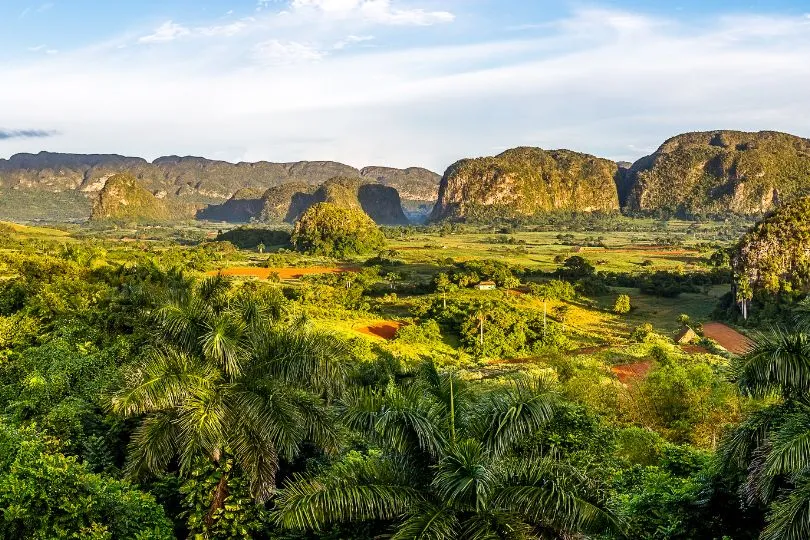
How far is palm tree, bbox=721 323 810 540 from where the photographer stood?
20.4 ft

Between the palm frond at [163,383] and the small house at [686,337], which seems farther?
the small house at [686,337]

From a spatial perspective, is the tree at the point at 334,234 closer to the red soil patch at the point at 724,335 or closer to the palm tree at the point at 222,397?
the red soil patch at the point at 724,335

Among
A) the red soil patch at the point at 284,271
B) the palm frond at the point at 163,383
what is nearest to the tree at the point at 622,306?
the red soil patch at the point at 284,271

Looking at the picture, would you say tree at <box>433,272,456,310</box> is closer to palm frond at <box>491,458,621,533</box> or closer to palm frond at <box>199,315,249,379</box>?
palm frond at <box>199,315,249,379</box>

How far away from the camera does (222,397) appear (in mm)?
8359

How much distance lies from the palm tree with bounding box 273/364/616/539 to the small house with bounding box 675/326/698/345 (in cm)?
3607

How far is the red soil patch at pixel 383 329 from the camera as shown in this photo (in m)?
40.5

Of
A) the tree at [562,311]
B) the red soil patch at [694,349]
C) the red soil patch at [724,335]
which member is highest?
the tree at [562,311]

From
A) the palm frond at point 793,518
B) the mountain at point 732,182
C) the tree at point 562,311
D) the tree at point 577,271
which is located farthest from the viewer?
the mountain at point 732,182

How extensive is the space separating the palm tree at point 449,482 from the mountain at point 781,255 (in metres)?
48.1

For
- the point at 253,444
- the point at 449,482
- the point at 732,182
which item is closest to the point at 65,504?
the point at 253,444

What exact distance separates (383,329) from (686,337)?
62.8 ft

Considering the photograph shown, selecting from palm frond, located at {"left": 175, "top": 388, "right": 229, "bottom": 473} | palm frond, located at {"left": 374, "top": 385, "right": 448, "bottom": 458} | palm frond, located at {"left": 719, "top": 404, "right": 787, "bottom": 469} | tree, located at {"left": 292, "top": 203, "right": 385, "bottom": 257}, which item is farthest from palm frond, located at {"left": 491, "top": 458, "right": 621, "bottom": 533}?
tree, located at {"left": 292, "top": 203, "right": 385, "bottom": 257}

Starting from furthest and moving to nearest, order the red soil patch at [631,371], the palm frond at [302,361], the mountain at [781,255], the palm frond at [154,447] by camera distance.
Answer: the mountain at [781,255] → the red soil patch at [631,371] → the palm frond at [302,361] → the palm frond at [154,447]
